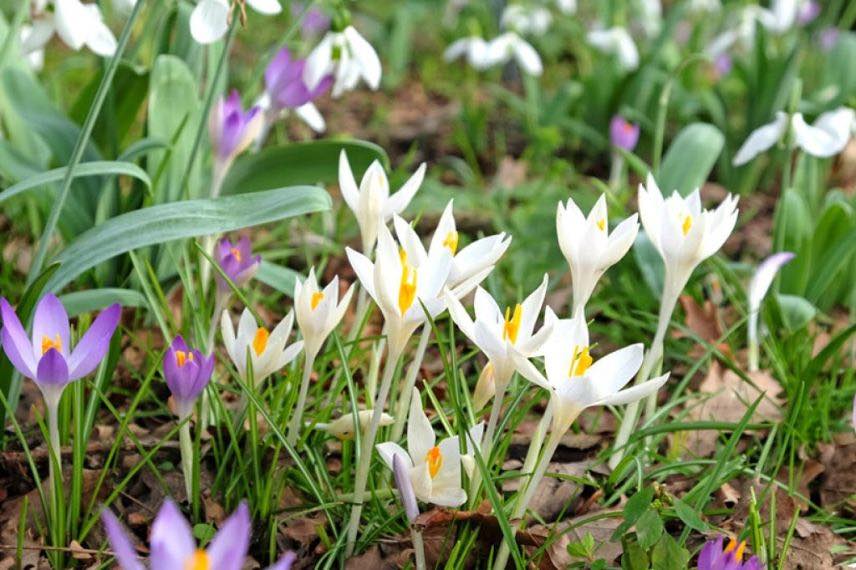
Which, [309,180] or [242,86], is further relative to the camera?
[242,86]

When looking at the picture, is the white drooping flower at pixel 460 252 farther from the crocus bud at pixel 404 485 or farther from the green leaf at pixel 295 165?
the green leaf at pixel 295 165

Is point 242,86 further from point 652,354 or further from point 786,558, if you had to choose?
point 786,558

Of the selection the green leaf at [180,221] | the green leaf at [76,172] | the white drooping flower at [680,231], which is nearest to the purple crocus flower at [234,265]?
the green leaf at [180,221]

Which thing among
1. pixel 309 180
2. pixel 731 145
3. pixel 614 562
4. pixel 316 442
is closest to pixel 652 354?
pixel 614 562

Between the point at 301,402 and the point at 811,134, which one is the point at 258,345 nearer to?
the point at 301,402

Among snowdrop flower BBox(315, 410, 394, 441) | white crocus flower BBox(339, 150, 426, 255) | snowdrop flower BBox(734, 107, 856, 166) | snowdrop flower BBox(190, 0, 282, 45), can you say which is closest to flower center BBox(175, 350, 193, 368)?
snowdrop flower BBox(315, 410, 394, 441)

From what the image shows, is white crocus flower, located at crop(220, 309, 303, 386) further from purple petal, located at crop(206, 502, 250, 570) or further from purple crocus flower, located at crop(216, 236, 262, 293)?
purple petal, located at crop(206, 502, 250, 570)
